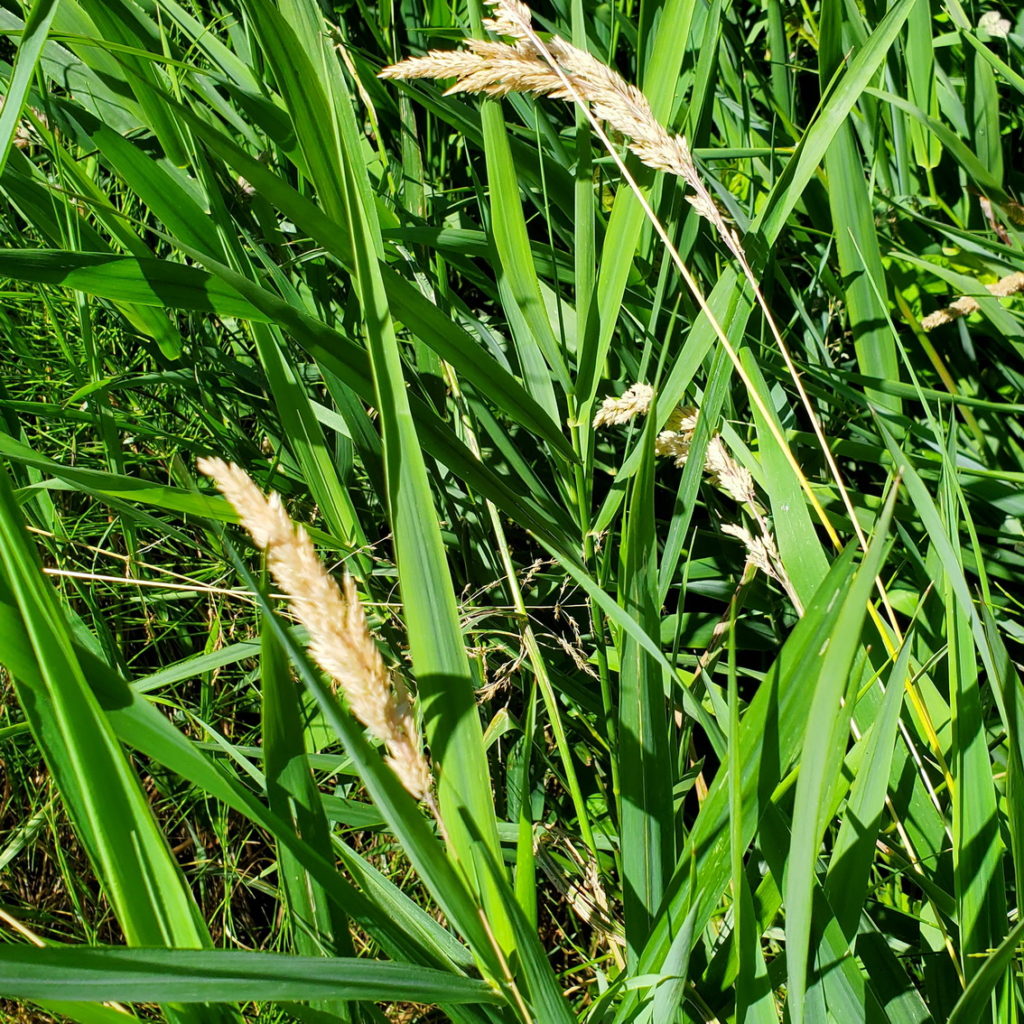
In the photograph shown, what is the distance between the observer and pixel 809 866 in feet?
1.85

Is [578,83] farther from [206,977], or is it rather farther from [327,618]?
[206,977]

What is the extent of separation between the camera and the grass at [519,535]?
612 mm

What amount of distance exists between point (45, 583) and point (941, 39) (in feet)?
5.49

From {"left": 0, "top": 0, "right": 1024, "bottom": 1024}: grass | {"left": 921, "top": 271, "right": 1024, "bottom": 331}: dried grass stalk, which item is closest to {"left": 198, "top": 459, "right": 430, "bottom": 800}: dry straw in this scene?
{"left": 0, "top": 0, "right": 1024, "bottom": 1024}: grass

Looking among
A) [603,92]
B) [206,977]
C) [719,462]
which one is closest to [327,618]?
[206,977]

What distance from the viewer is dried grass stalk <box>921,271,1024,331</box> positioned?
3.83 ft

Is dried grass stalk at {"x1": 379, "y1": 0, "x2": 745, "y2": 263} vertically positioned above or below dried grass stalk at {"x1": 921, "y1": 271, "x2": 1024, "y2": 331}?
above

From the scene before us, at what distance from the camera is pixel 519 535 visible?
1362mm

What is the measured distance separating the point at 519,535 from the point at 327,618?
93 centimetres

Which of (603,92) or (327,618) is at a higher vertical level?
(603,92)

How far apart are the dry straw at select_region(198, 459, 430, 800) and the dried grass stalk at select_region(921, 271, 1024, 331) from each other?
1082mm

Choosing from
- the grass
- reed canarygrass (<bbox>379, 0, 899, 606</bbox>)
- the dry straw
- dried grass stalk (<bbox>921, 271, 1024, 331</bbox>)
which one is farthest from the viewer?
dried grass stalk (<bbox>921, 271, 1024, 331</bbox>)

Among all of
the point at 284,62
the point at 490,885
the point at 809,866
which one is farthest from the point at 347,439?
the point at 809,866

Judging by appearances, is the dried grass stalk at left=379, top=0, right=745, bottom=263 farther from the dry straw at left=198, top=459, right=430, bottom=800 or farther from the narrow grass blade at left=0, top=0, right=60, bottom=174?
the dry straw at left=198, top=459, right=430, bottom=800
